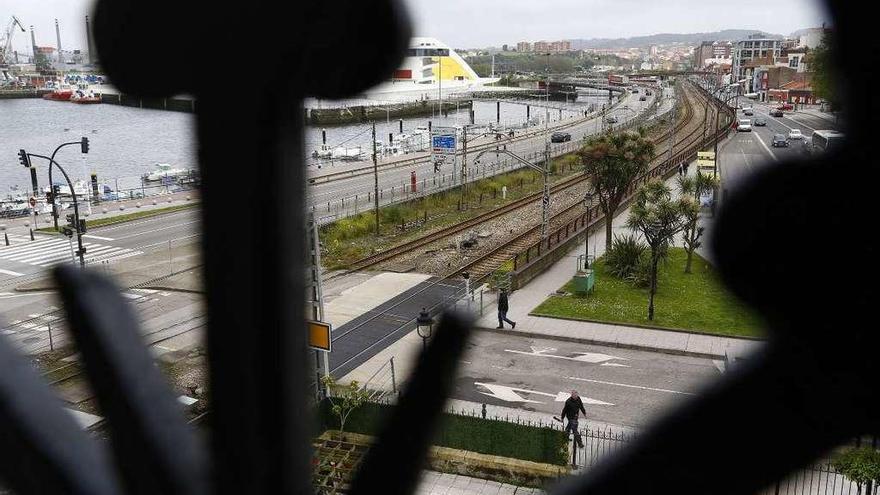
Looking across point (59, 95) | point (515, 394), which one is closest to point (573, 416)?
point (515, 394)

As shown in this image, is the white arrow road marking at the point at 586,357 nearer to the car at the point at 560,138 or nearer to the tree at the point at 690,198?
the tree at the point at 690,198

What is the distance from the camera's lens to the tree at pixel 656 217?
54.7ft

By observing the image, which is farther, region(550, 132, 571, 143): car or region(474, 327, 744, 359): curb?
region(550, 132, 571, 143): car

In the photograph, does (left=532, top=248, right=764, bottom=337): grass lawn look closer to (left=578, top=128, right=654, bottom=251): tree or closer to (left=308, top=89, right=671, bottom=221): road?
(left=578, top=128, right=654, bottom=251): tree

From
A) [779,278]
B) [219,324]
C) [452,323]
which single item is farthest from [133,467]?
[779,278]

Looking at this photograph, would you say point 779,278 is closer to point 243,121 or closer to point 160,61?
point 243,121

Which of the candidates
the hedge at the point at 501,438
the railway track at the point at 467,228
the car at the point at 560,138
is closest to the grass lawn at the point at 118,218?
the railway track at the point at 467,228

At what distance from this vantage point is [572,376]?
13.6 m

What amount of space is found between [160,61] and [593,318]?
1621cm

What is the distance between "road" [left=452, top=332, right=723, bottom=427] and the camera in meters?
12.4

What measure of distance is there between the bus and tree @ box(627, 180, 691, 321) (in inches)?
610

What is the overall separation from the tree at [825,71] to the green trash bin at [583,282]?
17649 millimetres

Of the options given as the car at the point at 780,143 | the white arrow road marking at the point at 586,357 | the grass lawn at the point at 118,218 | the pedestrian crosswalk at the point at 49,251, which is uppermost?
the car at the point at 780,143

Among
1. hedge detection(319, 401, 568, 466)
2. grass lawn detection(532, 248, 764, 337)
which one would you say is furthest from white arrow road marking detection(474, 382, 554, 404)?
grass lawn detection(532, 248, 764, 337)
